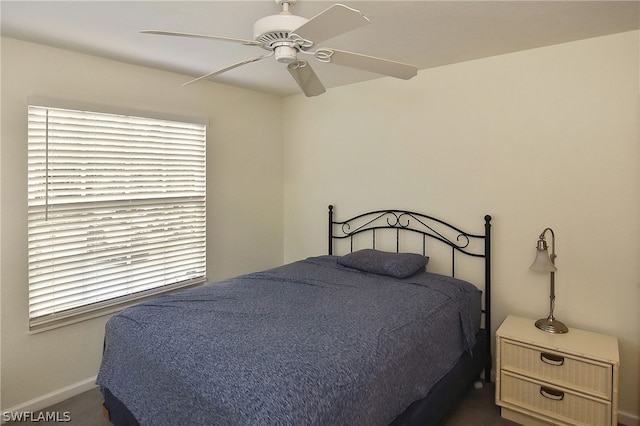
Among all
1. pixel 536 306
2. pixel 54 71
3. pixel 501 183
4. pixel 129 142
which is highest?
pixel 54 71

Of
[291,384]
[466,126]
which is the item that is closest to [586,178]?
[466,126]

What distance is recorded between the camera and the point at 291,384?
1404 mm

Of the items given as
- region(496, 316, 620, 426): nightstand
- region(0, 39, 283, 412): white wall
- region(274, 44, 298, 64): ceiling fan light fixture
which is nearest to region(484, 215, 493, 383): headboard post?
region(496, 316, 620, 426): nightstand

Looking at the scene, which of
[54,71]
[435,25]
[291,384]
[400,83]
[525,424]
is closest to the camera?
[291,384]

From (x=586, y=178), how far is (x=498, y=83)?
889 mm

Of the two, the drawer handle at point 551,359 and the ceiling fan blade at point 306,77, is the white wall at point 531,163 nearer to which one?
the drawer handle at point 551,359

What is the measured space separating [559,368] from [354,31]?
2.31 m

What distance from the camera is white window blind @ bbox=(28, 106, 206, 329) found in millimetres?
2496

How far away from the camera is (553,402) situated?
2199mm

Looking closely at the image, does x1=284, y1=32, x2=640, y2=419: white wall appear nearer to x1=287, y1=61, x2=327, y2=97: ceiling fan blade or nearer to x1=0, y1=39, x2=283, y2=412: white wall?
x1=0, y1=39, x2=283, y2=412: white wall

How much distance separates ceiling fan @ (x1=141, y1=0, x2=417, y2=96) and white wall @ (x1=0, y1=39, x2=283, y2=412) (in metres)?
1.41

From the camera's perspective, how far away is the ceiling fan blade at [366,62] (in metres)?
1.71

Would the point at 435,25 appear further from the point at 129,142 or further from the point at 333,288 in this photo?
the point at 129,142

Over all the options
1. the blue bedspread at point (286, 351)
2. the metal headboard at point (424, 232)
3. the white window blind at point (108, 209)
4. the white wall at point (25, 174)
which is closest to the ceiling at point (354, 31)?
the white wall at point (25, 174)
